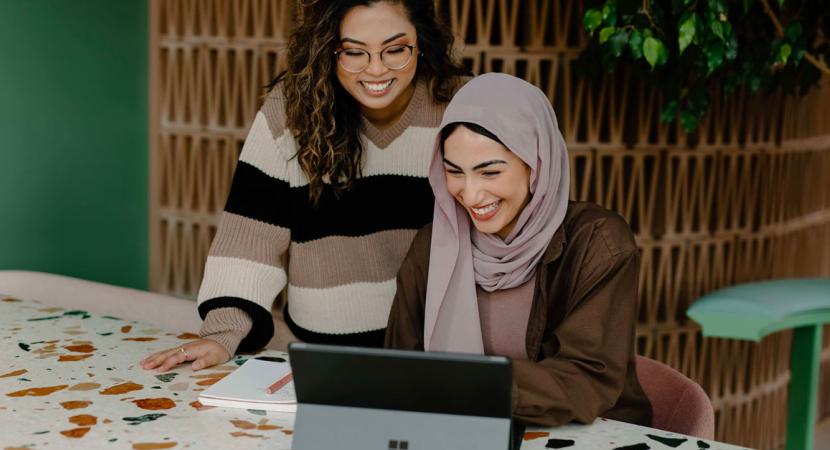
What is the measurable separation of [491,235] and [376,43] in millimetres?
483

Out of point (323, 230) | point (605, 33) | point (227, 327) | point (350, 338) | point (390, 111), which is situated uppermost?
point (605, 33)

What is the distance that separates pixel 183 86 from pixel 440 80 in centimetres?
158

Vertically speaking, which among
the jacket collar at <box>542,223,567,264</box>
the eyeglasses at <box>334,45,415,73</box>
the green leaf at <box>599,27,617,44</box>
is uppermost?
the green leaf at <box>599,27,617,44</box>

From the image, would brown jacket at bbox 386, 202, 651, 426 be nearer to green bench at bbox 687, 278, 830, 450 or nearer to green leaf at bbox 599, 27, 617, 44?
green bench at bbox 687, 278, 830, 450

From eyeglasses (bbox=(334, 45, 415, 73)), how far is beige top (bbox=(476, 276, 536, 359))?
52 centimetres

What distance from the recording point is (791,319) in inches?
69.0

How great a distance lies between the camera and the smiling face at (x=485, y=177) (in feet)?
5.37

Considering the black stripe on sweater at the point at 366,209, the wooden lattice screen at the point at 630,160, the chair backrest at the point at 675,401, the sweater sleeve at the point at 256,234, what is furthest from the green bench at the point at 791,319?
the wooden lattice screen at the point at 630,160

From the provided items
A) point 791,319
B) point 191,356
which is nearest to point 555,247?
point 791,319

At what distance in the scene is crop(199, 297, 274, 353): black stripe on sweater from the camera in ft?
6.07

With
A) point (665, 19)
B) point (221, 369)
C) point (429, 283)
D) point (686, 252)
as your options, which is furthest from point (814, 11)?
point (221, 369)

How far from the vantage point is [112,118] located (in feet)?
10.6

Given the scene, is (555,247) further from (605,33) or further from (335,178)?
(605,33)

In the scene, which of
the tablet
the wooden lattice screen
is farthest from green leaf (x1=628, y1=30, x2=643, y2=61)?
the tablet
